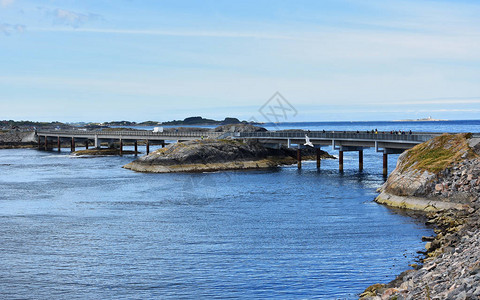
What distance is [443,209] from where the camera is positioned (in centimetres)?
5234

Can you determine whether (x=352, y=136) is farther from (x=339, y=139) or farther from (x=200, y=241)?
(x=200, y=241)

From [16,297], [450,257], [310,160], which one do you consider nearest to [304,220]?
A: [450,257]

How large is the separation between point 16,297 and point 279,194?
43822 mm

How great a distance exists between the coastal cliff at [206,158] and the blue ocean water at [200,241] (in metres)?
17.9

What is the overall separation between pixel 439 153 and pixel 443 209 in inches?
452

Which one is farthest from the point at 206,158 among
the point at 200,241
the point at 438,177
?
the point at 200,241

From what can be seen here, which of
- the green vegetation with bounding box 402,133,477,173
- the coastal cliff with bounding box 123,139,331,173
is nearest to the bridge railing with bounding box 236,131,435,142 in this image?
the coastal cliff with bounding box 123,139,331,173

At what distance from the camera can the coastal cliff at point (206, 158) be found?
327 ft

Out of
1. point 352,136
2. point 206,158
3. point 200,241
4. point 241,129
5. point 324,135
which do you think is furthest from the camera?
point 241,129

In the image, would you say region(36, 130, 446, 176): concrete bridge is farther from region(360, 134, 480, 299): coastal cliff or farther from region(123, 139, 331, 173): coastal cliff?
region(360, 134, 480, 299): coastal cliff

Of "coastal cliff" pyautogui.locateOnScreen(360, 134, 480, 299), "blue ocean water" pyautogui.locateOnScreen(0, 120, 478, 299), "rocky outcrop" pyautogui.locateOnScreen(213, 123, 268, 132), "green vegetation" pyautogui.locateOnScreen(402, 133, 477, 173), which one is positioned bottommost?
"blue ocean water" pyautogui.locateOnScreen(0, 120, 478, 299)

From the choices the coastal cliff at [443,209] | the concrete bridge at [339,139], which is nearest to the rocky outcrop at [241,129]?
the concrete bridge at [339,139]

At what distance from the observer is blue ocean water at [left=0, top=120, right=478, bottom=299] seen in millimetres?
33250

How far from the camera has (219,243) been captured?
143 ft
